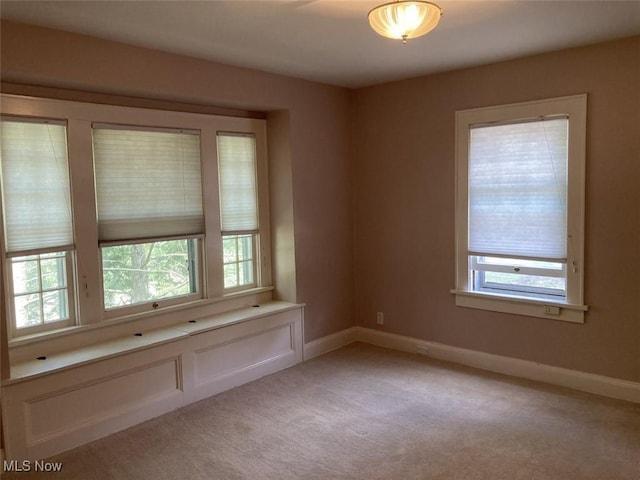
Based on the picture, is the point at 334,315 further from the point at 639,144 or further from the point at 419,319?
the point at 639,144

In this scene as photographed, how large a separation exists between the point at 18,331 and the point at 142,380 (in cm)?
83

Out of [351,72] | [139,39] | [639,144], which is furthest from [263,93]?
[639,144]

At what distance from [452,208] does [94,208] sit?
2.83 metres

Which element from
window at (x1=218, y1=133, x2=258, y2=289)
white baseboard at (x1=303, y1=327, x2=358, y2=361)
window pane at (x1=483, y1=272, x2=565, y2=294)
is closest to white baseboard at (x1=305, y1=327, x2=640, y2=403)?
white baseboard at (x1=303, y1=327, x2=358, y2=361)

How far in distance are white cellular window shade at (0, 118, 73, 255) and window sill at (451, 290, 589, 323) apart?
3.14m

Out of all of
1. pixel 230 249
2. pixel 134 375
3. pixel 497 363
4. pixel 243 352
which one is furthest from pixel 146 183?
pixel 497 363

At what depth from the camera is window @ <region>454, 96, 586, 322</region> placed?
379cm

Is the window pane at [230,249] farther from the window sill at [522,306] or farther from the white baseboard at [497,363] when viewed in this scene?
the window sill at [522,306]

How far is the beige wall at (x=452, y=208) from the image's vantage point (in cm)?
358

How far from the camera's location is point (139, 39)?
3.28 metres

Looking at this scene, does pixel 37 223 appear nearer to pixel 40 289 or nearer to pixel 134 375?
pixel 40 289

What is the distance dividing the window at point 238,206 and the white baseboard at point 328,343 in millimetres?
812

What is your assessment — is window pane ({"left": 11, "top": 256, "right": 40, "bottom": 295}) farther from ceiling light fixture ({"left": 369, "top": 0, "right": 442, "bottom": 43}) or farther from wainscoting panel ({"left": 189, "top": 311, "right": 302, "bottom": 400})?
ceiling light fixture ({"left": 369, "top": 0, "right": 442, "bottom": 43})

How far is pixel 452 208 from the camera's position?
14.5 ft
